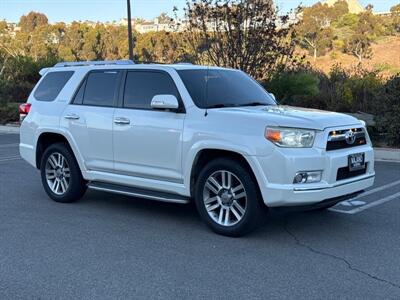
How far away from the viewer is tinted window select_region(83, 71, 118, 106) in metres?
7.24

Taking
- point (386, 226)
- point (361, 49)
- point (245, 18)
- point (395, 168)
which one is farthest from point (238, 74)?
point (361, 49)

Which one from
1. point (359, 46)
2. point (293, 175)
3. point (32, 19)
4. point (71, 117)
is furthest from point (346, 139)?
point (32, 19)

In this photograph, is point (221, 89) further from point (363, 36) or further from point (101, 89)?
point (363, 36)

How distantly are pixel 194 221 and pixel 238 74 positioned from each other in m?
2.05

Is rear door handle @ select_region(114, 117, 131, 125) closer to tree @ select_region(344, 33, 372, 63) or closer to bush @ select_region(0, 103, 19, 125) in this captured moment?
bush @ select_region(0, 103, 19, 125)

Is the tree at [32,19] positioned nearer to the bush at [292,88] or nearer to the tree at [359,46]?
the tree at [359,46]

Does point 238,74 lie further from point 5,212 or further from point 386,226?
point 5,212

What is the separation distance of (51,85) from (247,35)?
10424 millimetres

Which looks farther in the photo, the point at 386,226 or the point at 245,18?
the point at 245,18

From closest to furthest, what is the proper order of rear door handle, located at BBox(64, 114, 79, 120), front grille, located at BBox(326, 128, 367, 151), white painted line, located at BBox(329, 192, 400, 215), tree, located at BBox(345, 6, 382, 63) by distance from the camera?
front grille, located at BBox(326, 128, 367, 151), white painted line, located at BBox(329, 192, 400, 215), rear door handle, located at BBox(64, 114, 79, 120), tree, located at BBox(345, 6, 382, 63)

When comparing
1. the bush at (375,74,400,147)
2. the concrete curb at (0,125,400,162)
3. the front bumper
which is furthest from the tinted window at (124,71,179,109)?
the bush at (375,74,400,147)

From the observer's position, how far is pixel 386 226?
6488 millimetres

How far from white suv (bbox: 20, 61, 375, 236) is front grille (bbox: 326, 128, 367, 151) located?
11 mm

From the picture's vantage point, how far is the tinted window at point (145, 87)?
674cm
